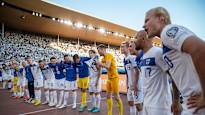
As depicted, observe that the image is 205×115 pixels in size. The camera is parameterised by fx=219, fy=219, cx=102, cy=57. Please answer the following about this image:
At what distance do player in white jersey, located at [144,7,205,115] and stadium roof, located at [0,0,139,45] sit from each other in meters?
19.1

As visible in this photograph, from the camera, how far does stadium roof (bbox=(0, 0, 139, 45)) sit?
2016cm

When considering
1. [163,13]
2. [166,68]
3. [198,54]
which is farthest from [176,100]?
[198,54]

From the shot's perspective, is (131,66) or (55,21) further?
(55,21)

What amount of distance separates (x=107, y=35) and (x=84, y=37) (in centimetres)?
352

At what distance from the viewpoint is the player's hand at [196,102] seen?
4.22 ft

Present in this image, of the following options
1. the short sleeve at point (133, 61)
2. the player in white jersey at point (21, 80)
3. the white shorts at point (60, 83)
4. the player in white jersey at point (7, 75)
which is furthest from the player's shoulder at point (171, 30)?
the player in white jersey at point (7, 75)

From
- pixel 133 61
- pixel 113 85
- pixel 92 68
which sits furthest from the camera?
pixel 92 68

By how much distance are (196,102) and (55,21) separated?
2430 cm

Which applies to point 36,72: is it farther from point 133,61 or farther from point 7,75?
point 7,75

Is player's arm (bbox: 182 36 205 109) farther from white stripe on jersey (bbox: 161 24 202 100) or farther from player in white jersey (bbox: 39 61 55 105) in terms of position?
player in white jersey (bbox: 39 61 55 105)

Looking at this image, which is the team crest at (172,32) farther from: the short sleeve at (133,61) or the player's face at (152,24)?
the short sleeve at (133,61)

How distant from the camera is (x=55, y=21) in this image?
2458 cm

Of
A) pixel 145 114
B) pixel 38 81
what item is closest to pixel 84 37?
pixel 38 81

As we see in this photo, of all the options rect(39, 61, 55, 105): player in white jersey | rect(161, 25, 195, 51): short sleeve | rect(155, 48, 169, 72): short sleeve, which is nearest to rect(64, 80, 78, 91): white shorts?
rect(39, 61, 55, 105): player in white jersey
